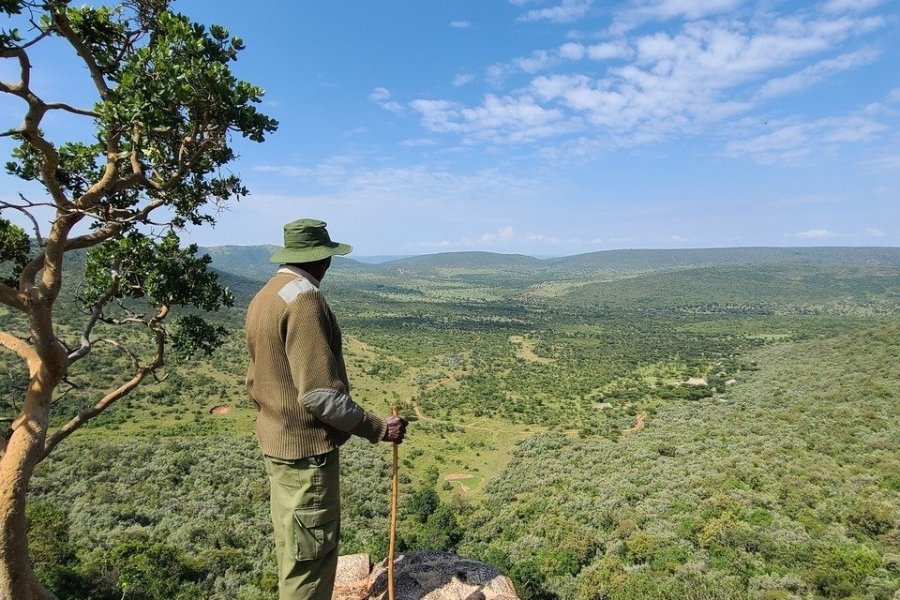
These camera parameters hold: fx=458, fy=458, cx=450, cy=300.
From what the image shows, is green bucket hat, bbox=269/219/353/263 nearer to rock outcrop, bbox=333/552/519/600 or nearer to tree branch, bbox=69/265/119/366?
rock outcrop, bbox=333/552/519/600

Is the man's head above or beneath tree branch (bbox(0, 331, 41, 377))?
above

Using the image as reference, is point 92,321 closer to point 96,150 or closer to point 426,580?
point 96,150

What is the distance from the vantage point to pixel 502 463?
32562 millimetres

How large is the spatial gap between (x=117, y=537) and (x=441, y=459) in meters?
20.6

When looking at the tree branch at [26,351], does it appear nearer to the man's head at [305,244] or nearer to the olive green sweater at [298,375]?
the olive green sweater at [298,375]

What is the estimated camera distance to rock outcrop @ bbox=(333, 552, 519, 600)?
5.53 metres

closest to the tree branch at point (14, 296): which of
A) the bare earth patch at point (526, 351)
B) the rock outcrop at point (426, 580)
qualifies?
the rock outcrop at point (426, 580)

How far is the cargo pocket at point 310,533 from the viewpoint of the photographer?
313 centimetres

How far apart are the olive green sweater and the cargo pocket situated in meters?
0.44

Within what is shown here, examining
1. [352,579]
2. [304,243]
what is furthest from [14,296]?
[352,579]

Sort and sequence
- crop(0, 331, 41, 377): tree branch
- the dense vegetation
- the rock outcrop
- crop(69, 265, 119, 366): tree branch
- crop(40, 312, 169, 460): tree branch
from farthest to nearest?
the dense vegetation < crop(40, 312, 169, 460): tree branch < crop(69, 265, 119, 366): tree branch < crop(0, 331, 41, 377): tree branch < the rock outcrop

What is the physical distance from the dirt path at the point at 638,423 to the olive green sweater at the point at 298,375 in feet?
129

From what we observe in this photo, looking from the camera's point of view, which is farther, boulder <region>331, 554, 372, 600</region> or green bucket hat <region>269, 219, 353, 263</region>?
boulder <region>331, 554, 372, 600</region>

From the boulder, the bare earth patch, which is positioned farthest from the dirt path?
the boulder
